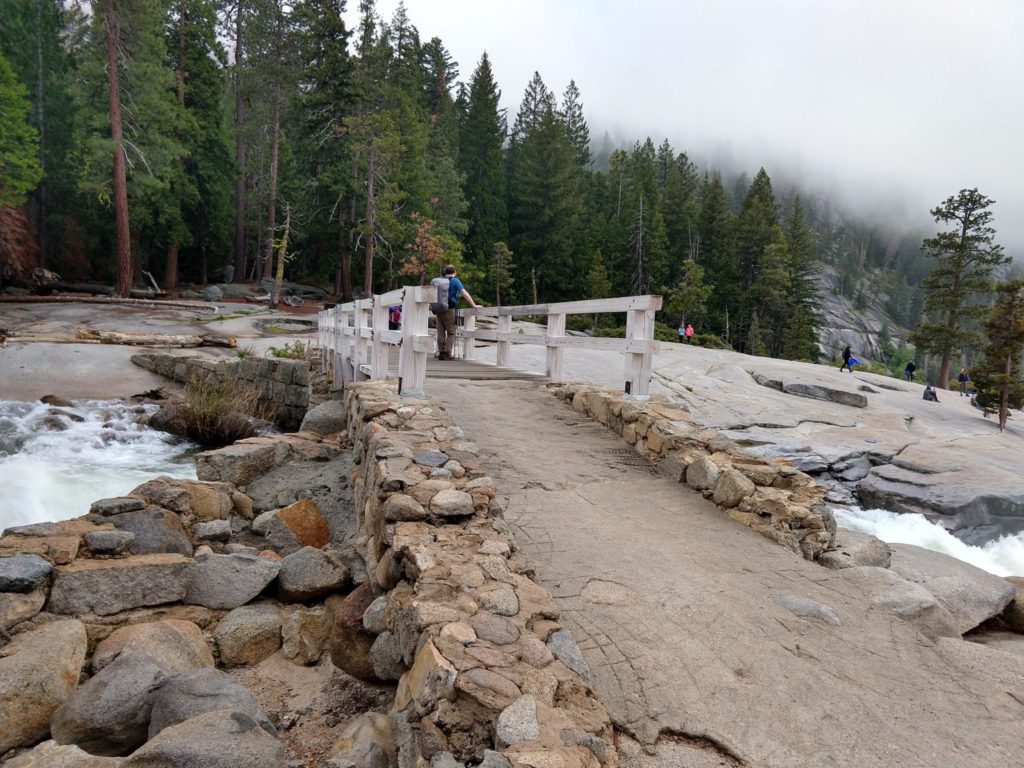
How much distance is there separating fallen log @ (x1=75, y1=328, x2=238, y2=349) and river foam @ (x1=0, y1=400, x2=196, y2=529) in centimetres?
508

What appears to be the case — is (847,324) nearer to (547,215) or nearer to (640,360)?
(547,215)

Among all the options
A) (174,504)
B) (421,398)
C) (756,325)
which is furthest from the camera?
(756,325)

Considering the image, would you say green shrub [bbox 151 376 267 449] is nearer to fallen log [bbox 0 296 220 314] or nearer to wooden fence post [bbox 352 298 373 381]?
wooden fence post [bbox 352 298 373 381]

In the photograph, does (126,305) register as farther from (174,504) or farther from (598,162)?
(598,162)

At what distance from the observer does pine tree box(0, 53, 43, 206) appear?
23031mm

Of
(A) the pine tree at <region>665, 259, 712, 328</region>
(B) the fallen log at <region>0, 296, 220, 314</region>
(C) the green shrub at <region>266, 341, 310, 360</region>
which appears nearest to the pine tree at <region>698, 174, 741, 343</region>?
(A) the pine tree at <region>665, 259, 712, 328</region>

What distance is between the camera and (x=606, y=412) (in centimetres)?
608

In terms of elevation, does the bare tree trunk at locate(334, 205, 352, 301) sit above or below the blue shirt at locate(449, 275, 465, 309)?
above

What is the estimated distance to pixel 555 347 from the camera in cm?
795

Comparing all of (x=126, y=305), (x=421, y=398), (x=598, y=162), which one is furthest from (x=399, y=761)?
(x=598, y=162)

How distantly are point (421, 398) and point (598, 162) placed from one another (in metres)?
154

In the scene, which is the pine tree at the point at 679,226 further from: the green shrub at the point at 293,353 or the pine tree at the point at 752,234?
the green shrub at the point at 293,353

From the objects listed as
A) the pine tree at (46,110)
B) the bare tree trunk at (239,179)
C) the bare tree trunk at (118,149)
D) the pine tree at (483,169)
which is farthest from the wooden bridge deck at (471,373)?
the pine tree at (483,169)

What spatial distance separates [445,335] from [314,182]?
27.3 meters
